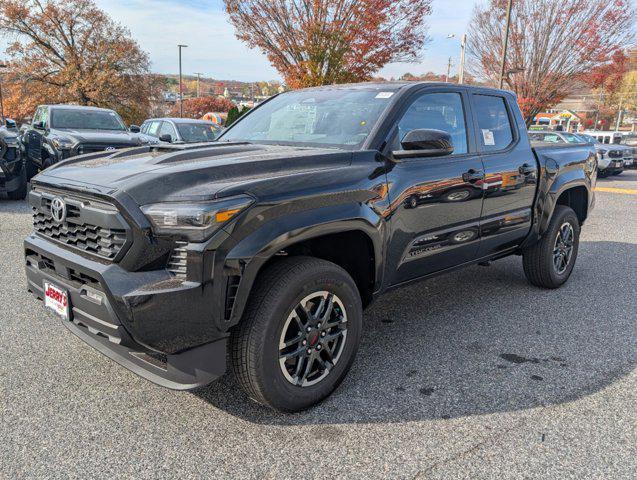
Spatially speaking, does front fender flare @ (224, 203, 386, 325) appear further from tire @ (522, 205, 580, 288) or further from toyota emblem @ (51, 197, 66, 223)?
tire @ (522, 205, 580, 288)

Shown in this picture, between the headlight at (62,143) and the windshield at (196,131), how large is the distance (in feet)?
7.88

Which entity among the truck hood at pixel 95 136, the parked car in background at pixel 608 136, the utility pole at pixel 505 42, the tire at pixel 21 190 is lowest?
the tire at pixel 21 190

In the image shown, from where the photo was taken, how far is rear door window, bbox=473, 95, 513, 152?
3.98 metres

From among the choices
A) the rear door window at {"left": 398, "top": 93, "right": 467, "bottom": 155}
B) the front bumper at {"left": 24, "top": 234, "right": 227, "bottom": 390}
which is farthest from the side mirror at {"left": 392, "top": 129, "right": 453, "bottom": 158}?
the front bumper at {"left": 24, "top": 234, "right": 227, "bottom": 390}

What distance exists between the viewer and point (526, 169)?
4297 mm

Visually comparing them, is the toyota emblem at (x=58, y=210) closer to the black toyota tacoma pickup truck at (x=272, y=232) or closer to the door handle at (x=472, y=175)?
the black toyota tacoma pickup truck at (x=272, y=232)

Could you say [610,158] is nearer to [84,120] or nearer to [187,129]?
[187,129]

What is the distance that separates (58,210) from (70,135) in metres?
7.86

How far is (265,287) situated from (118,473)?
1.04 m

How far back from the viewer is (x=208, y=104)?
71.1 metres

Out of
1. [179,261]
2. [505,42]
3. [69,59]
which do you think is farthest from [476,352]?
[69,59]

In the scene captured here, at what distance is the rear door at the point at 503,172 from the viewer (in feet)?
12.9

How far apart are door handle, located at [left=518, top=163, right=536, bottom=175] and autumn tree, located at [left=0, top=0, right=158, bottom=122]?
95.3ft

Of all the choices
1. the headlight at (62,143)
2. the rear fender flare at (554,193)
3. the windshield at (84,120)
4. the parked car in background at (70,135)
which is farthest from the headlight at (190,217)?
the windshield at (84,120)
